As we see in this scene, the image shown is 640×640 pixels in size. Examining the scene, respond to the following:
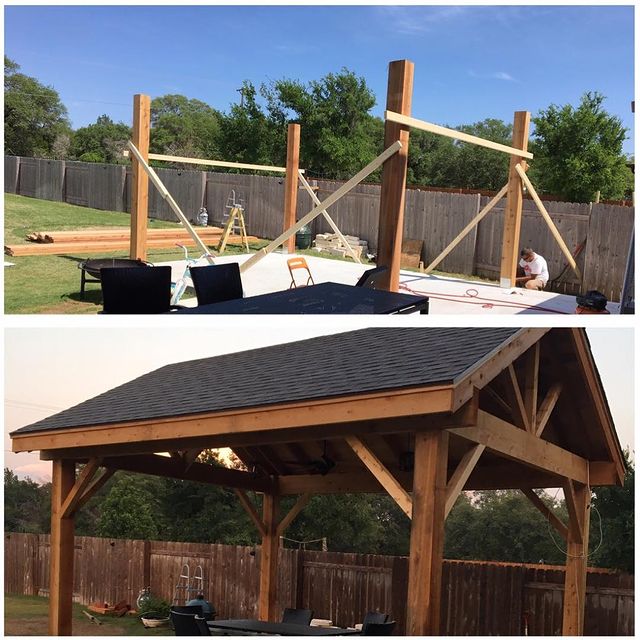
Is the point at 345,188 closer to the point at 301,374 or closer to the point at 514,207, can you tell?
the point at 301,374

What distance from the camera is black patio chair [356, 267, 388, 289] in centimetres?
706

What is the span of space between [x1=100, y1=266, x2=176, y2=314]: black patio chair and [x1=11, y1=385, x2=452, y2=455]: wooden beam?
1033 millimetres

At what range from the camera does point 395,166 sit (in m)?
7.05

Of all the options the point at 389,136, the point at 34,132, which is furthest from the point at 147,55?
the point at 389,136

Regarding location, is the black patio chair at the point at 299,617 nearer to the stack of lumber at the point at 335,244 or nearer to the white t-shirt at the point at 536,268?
the white t-shirt at the point at 536,268

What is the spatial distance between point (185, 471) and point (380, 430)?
4.10m

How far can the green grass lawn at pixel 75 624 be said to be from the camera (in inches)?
410

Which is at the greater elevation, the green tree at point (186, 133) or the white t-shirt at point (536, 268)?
the green tree at point (186, 133)

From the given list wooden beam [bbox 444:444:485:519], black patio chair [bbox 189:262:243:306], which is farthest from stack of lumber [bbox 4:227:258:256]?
wooden beam [bbox 444:444:485:519]

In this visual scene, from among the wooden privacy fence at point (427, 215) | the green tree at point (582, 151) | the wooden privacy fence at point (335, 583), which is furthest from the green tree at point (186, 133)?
the wooden privacy fence at point (335, 583)

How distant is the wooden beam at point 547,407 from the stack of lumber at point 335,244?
10.5 meters

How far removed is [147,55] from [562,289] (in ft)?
120

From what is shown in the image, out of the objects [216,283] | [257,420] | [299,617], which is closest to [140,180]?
[216,283]

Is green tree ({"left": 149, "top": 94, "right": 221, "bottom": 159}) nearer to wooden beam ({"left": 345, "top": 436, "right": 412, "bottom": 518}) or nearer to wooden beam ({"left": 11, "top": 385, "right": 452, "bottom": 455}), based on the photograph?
wooden beam ({"left": 11, "top": 385, "right": 452, "bottom": 455})
